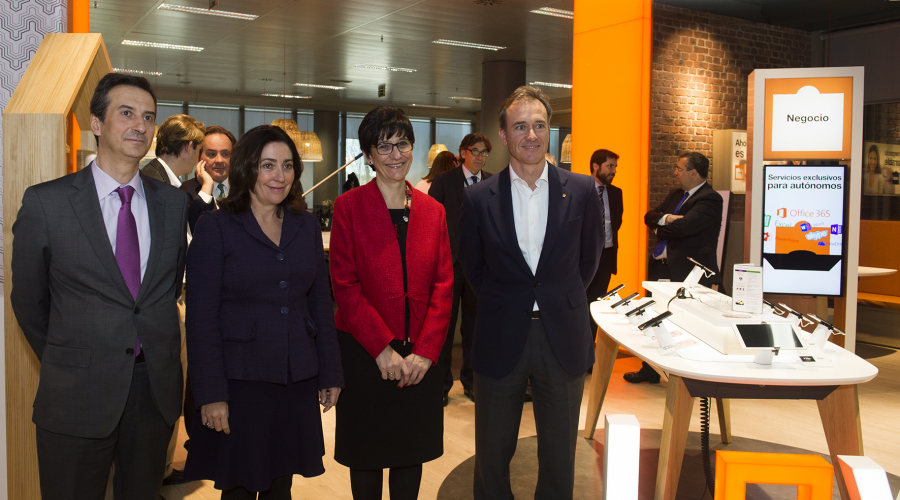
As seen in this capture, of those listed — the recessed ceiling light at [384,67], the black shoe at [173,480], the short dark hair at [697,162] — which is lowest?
the black shoe at [173,480]

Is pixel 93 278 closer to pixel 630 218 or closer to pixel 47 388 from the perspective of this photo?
pixel 47 388

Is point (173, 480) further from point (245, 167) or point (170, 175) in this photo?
point (245, 167)

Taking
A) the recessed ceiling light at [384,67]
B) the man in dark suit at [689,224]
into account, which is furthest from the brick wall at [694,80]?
the recessed ceiling light at [384,67]

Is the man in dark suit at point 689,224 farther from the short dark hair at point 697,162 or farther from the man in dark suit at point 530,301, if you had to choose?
the man in dark suit at point 530,301

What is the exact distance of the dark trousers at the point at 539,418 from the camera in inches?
91.4

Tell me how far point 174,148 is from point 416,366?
167cm

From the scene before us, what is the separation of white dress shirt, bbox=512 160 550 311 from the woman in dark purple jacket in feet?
2.49

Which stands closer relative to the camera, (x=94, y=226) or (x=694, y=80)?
(x=94, y=226)

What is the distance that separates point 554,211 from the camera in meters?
2.30

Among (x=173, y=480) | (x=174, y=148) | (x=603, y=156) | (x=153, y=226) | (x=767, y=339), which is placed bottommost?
(x=173, y=480)

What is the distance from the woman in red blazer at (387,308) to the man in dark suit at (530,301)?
0.70ft

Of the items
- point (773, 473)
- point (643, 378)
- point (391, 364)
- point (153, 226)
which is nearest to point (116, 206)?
point (153, 226)

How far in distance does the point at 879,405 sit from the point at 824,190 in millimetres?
1581

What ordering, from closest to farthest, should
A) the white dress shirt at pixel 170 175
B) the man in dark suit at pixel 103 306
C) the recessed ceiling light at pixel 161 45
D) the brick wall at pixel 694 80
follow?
the man in dark suit at pixel 103 306, the white dress shirt at pixel 170 175, the brick wall at pixel 694 80, the recessed ceiling light at pixel 161 45
